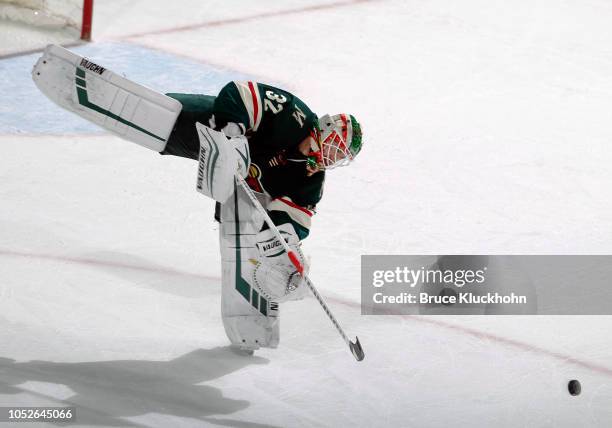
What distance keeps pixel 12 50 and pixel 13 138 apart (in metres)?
1.26

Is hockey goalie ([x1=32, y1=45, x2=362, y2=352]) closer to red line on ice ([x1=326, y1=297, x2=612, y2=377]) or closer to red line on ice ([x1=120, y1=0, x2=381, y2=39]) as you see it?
red line on ice ([x1=326, y1=297, x2=612, y2=377])

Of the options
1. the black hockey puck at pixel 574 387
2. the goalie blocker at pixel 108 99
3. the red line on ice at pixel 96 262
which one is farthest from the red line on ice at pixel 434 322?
the goalie blocker at pixel 108 99

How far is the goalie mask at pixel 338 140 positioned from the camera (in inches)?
154

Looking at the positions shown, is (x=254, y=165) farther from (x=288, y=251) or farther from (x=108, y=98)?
(x=108, y=98)

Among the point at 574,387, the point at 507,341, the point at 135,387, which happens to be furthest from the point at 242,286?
the point at 574,387

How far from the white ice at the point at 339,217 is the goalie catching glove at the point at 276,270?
0.96 feet

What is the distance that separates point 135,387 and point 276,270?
0.61 m

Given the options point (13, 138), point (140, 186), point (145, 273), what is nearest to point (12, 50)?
point (13, 138)

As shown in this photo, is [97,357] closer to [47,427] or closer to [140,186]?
[47,427]

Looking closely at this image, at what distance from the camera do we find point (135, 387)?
3.81 m

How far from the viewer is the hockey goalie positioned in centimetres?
389

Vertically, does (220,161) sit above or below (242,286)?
above

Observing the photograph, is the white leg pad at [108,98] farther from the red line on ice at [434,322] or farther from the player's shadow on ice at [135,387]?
the player's shadow on ice at [135,387]

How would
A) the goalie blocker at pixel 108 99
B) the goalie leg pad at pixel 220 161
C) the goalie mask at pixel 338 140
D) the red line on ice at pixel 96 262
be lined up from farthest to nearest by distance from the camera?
the red line on ice at pixel 96 262 < the goalie blocker at pixel 108 99 < the goalie mask at pixel 338 140 < the goalie leg pad at pixel 220 161
